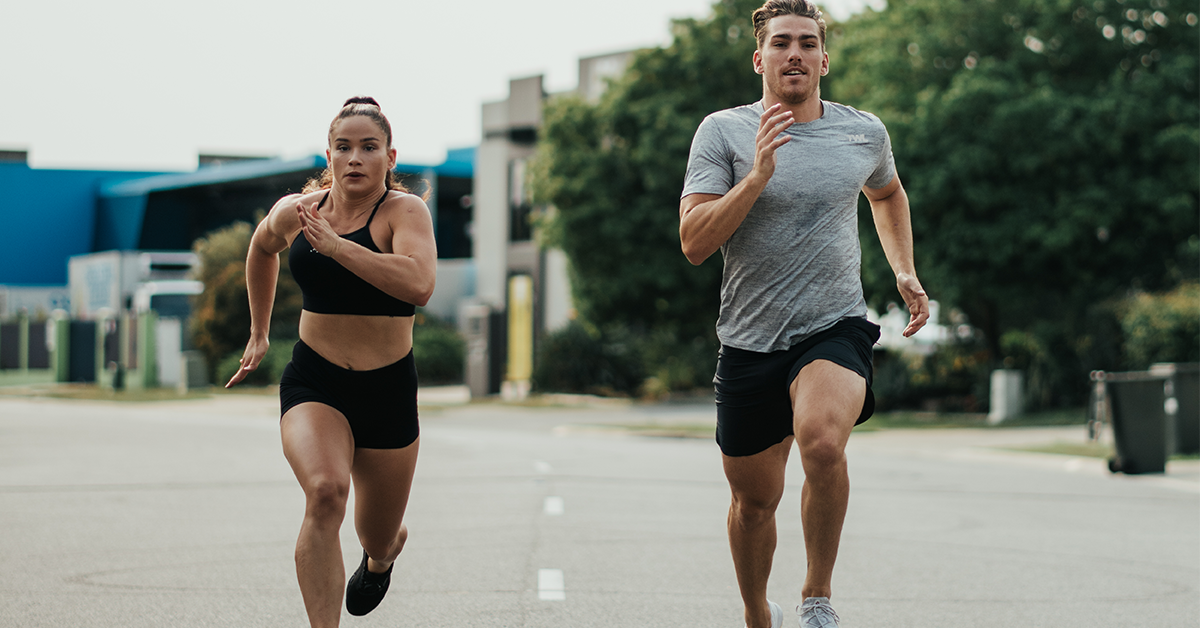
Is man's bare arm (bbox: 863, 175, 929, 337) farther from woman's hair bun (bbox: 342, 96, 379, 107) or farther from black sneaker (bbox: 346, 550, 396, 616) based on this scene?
black sneaker (bbox: 346, 550, 396, 616)

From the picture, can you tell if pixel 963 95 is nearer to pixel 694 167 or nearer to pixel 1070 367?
pixel 1070 367

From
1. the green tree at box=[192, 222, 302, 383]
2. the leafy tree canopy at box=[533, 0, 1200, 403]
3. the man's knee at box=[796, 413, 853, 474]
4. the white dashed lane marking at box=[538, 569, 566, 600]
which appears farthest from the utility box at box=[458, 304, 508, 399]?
the man's knee at box=[796, 413, 853, 474]

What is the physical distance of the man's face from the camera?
459cm

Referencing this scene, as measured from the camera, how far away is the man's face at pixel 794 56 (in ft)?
15.1

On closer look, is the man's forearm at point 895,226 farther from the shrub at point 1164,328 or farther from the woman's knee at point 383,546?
the shrub at point 1164,328

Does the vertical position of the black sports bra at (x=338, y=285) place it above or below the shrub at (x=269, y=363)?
above

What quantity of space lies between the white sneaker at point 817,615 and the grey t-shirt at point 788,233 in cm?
85

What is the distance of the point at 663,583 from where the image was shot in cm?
677

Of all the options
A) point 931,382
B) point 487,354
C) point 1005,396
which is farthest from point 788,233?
point 487,354

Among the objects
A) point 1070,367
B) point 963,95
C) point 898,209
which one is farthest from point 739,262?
point 1070,367

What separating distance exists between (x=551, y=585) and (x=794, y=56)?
3170 mm

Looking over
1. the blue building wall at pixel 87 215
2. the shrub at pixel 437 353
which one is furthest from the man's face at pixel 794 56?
the blue building wall at pixel 87 215

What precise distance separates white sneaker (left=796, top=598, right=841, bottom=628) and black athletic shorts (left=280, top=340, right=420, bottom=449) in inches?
58.8

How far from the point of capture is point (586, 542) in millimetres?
8328
